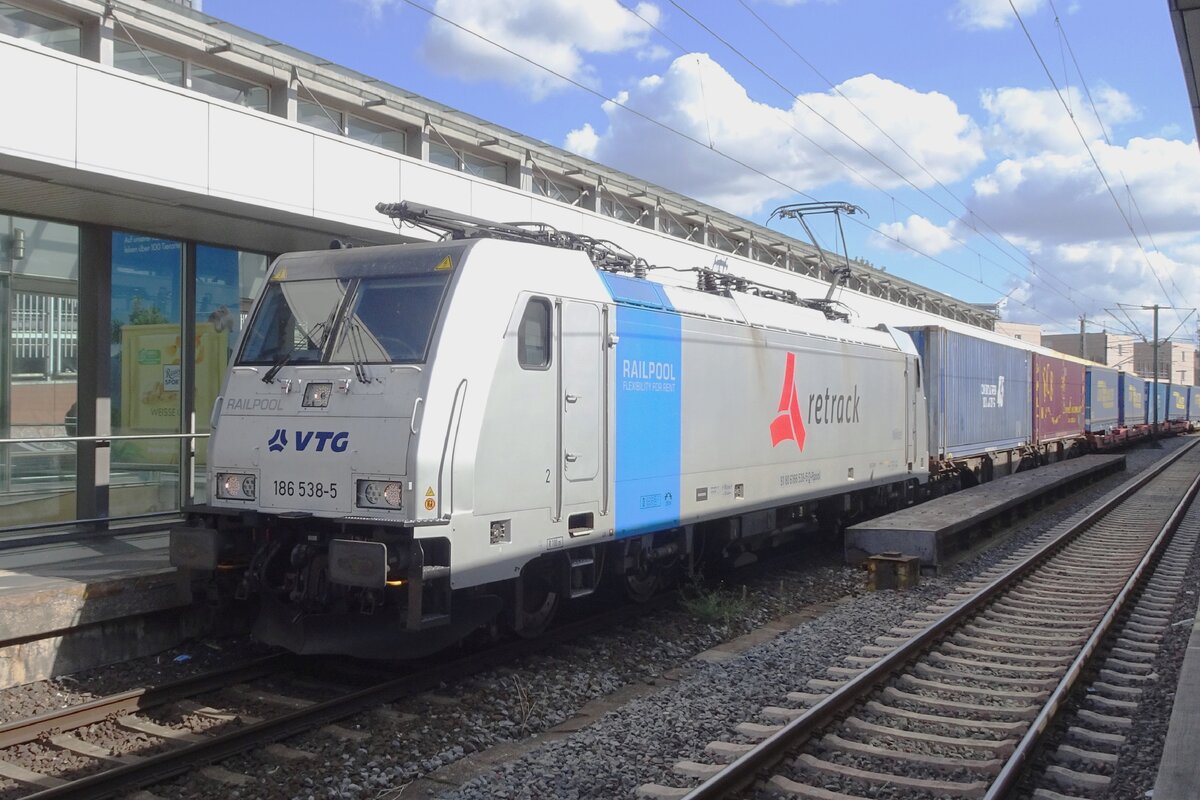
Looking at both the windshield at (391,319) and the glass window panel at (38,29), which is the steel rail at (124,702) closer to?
the windshield at (391,319)

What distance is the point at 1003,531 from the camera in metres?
16.0

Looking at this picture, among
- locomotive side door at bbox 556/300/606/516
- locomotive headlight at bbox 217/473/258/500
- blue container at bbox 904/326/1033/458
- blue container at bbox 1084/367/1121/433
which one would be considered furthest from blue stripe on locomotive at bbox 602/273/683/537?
blue container at bbox 1084/367/1121/433

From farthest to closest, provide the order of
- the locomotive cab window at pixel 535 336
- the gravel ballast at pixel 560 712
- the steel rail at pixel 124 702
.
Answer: the locomotive cab window at pixel 535 336 → the steel rail at pixel 124 702 → the gravel ballast at pixel 560 712

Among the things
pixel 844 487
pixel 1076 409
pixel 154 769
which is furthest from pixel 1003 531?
pixel 1076 409

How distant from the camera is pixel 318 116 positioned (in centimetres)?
1204

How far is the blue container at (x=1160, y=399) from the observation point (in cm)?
4792

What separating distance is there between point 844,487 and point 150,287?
844 centimetres

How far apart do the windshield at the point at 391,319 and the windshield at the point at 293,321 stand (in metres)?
0.22

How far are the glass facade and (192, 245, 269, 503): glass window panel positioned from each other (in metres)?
0.01

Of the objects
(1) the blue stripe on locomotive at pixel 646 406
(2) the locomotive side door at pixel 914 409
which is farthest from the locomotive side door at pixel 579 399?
(2) the locomotive side door at pixel 914 409

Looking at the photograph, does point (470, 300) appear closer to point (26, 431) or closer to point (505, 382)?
point (505, 382)

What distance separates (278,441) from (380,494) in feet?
3.45

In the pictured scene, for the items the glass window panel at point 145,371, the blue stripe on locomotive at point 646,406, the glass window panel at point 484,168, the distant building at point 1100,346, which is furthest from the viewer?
the distant building at point 1100,346

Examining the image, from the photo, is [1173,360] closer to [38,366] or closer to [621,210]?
[621,210]
